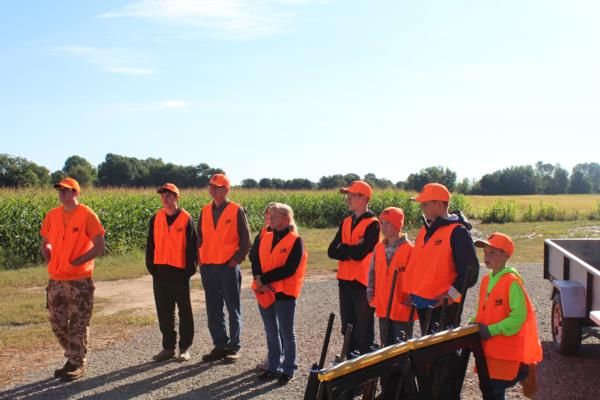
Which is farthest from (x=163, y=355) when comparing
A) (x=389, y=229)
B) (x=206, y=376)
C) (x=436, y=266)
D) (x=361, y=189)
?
(x=436, y=266)

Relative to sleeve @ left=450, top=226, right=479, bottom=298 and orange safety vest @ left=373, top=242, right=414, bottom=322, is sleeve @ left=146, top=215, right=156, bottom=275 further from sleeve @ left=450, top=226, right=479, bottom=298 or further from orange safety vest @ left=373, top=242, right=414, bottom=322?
sleeve @ left=450, top=226, right=479, bottom=298

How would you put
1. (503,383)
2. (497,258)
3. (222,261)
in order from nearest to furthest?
1. (503,383)
2. (497,258)
3. (222,261)

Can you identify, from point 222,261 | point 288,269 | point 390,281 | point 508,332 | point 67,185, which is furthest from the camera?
point 222,261

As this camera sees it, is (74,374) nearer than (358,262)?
No

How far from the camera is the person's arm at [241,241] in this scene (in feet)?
23.1

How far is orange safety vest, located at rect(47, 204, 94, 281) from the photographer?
6.50 meters

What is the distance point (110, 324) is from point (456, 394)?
654 cm

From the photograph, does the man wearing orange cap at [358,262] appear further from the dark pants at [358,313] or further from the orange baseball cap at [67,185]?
the orange baseball cap at [67,185]

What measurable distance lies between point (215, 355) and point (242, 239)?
1.37 meters

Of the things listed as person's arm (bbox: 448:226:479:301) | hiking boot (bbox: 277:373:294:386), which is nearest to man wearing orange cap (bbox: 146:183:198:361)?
hiking boot (bbox: 277:373:294:386)

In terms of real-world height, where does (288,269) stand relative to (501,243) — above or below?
below

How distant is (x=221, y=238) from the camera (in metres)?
7.04

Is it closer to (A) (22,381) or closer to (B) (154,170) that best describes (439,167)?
(B) (154,170)

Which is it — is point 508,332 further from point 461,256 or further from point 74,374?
point 74,374
